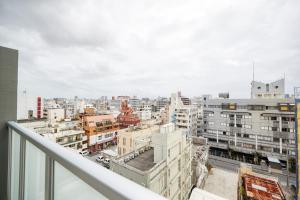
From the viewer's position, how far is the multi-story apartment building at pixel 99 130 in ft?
52.5

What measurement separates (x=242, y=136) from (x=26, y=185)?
1993cm

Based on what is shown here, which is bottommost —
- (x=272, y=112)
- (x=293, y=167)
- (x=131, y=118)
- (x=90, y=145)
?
(x=293, y=167)

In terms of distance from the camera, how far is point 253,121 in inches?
645

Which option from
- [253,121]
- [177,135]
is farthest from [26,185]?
[253,121]

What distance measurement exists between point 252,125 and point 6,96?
65.3 feet

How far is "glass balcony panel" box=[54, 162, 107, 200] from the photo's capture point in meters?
0.49

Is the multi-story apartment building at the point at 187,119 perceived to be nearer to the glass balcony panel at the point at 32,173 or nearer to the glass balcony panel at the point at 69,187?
the glass balcony panel at the point at 32,173

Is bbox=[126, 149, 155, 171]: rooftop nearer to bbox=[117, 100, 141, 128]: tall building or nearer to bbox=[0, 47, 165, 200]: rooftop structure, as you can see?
bbox=[0, 47, 165, 200]: rooftop structure

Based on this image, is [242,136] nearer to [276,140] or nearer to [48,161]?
[276,140]

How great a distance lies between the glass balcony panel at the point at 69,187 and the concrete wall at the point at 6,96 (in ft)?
3.89

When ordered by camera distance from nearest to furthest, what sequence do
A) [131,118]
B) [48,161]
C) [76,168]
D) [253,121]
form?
1. [76,168]
2. [48,161]
3. [253,121]
4. [131,118]

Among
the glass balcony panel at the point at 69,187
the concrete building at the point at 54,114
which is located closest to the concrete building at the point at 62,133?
the concrete building at the point at 54,114

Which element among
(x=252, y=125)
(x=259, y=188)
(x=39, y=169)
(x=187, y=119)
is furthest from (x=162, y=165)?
Answer: (x=252, y=125)

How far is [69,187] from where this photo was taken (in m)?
0.60
